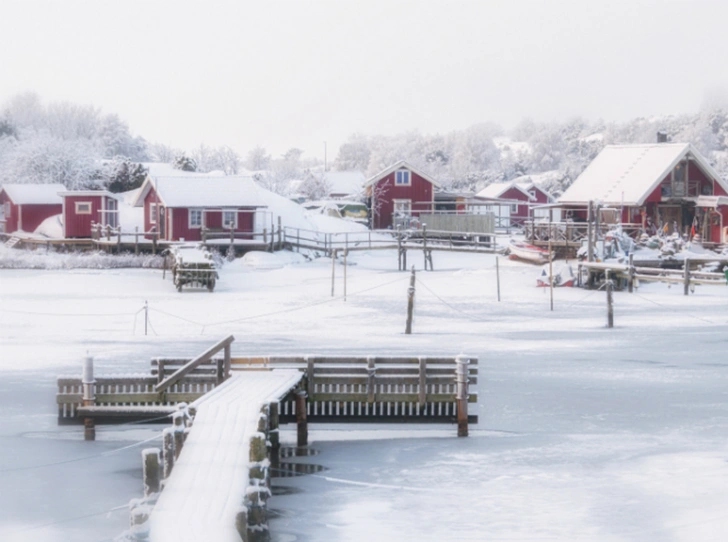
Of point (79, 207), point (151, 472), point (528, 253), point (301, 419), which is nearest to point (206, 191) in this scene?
point (79, 207)

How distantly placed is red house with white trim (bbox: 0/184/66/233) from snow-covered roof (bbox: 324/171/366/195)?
31964 mm

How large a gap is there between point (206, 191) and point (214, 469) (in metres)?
51.5

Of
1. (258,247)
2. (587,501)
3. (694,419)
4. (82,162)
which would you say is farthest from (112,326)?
(82,162)

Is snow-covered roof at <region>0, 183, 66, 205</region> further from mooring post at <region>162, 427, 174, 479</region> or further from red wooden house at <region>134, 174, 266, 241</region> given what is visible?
mooring post at <region>162, 427, 174, 479</region>

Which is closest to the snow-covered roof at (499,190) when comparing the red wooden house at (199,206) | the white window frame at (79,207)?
the red wooden house at (199,206)

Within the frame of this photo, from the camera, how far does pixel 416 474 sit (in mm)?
16250

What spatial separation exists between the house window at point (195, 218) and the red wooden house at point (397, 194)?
21777 millimetres

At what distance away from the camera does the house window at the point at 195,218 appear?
6253cm

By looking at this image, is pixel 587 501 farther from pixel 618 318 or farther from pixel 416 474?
pixel 618 318

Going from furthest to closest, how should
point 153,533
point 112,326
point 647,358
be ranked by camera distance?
Answer: point 112,326 → point 647,358 → point 153,533

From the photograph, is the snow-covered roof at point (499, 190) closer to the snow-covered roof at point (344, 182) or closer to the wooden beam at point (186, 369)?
the snow-covered roof at point (344, 182)

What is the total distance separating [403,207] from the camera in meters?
82.8

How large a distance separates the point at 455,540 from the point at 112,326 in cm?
2331

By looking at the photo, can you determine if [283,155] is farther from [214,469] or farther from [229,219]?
[214,469]
